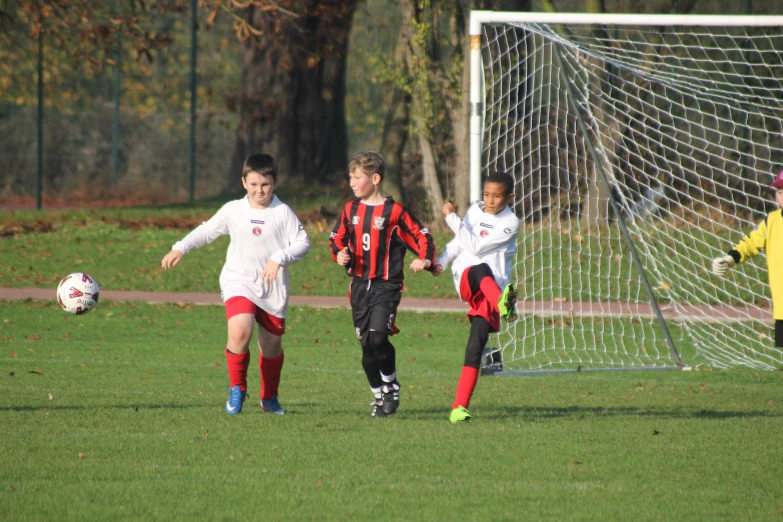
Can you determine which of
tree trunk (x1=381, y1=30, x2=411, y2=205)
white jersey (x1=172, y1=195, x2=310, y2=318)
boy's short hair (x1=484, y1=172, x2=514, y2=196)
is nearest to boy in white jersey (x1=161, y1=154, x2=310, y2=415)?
white jersey (x1=172, y1=195, x2=310, y2=318)

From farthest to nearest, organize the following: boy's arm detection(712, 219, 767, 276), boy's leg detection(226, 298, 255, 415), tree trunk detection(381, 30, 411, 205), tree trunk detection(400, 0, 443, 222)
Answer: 1. tree trunk detection(381, 30, 411, 205)
2. tree trunk detection(400, 0, 443, 222)
3. boy's arm detection(712, 219, 767, 276)
4. boy's leg detection(226, 298, 255, 415)

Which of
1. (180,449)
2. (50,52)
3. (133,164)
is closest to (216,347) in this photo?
(180,449)

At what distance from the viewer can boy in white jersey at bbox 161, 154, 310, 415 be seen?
21.6 ft

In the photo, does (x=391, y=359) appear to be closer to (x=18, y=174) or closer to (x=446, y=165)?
(x=446, y=165)

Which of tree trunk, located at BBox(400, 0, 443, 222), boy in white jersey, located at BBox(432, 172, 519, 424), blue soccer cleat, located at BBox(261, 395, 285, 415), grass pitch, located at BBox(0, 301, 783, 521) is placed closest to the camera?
grass pitch, located at BBox(0, 301, 783, 521)

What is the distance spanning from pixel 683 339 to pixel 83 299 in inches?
265

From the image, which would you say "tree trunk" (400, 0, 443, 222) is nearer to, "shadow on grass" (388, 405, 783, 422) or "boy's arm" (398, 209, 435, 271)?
"shadow on grass" (388, 405, 783, 422)

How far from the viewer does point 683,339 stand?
10984 mm

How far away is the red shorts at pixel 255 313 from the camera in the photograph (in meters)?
6.55

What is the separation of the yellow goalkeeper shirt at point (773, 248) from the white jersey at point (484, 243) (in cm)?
162

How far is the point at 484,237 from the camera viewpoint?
6777 mm

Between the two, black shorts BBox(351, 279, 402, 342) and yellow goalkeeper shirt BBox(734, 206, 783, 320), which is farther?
yellow goalkeeper shirt BBox(734, 206, 783, 320)

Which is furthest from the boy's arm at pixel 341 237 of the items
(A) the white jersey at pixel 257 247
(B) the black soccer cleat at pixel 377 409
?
(B) the black soccer cleat at pixel 377 409

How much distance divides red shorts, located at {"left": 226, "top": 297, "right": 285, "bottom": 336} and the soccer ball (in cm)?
95
